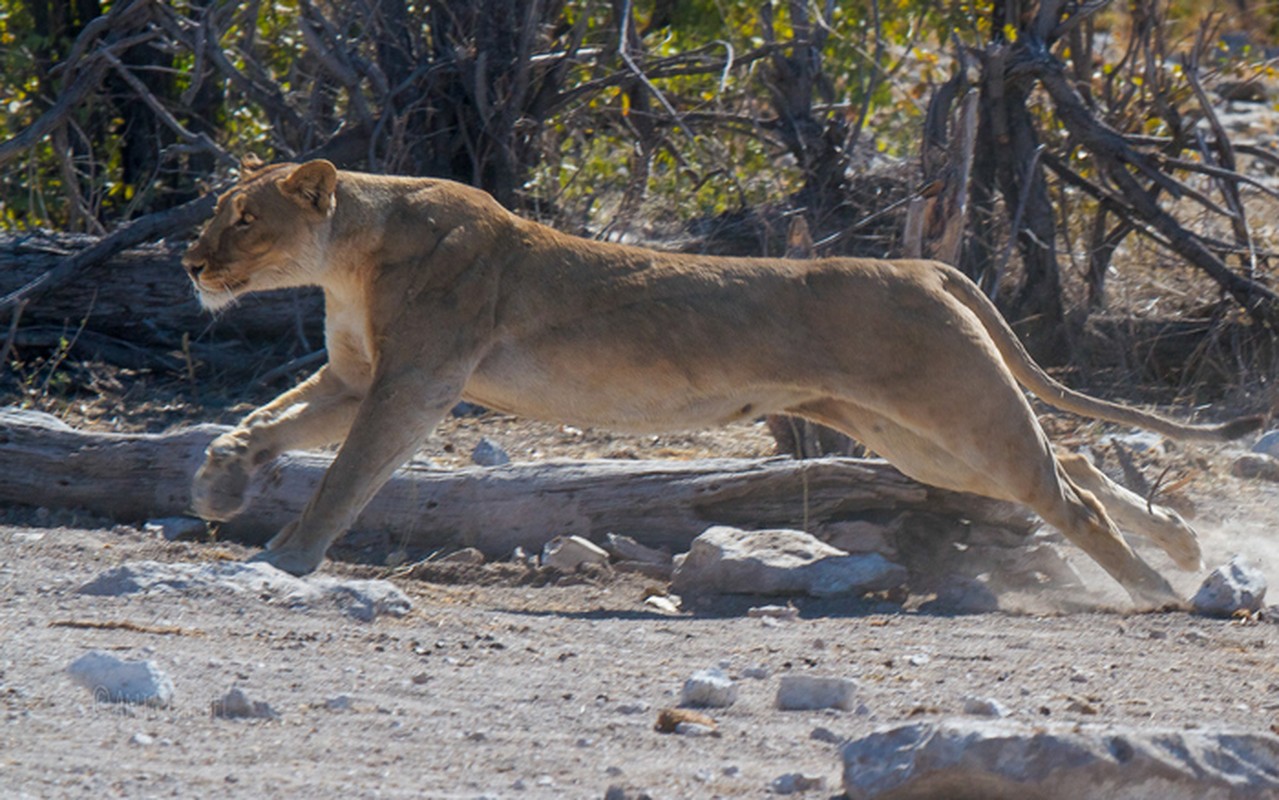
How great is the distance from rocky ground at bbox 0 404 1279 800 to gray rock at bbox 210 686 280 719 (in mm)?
28

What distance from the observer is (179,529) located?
6719 mm

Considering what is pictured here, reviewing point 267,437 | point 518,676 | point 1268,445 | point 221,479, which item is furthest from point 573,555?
point 1268,445

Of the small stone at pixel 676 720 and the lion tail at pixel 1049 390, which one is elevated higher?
the lion tail at pixel 1049 390

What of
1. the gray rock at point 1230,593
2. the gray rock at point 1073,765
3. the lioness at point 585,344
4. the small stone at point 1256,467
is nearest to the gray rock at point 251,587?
the lioness at point 585,344

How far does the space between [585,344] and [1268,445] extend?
3.76m

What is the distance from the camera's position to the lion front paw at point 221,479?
20.5 feet

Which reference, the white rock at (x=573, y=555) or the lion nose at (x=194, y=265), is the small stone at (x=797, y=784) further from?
the lion nose at (x=194, y=265)

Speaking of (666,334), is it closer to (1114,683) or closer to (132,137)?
(1114,683)

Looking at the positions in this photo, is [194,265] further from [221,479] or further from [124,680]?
[124,680]

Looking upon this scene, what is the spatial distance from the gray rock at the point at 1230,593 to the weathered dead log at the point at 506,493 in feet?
2.88

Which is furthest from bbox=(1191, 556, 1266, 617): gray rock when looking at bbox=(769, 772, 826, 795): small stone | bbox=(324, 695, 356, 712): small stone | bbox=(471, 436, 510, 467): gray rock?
bbox=(324, 695, 356, 712): small stone

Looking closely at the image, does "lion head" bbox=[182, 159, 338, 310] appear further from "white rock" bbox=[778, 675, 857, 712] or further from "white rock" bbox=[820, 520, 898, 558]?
"white rock" bbox=[778, 675, 857, 712]

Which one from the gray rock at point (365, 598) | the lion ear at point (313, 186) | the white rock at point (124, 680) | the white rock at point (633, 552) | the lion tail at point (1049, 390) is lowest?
the white rock at point (633, 552)

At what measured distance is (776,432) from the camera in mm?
7793
